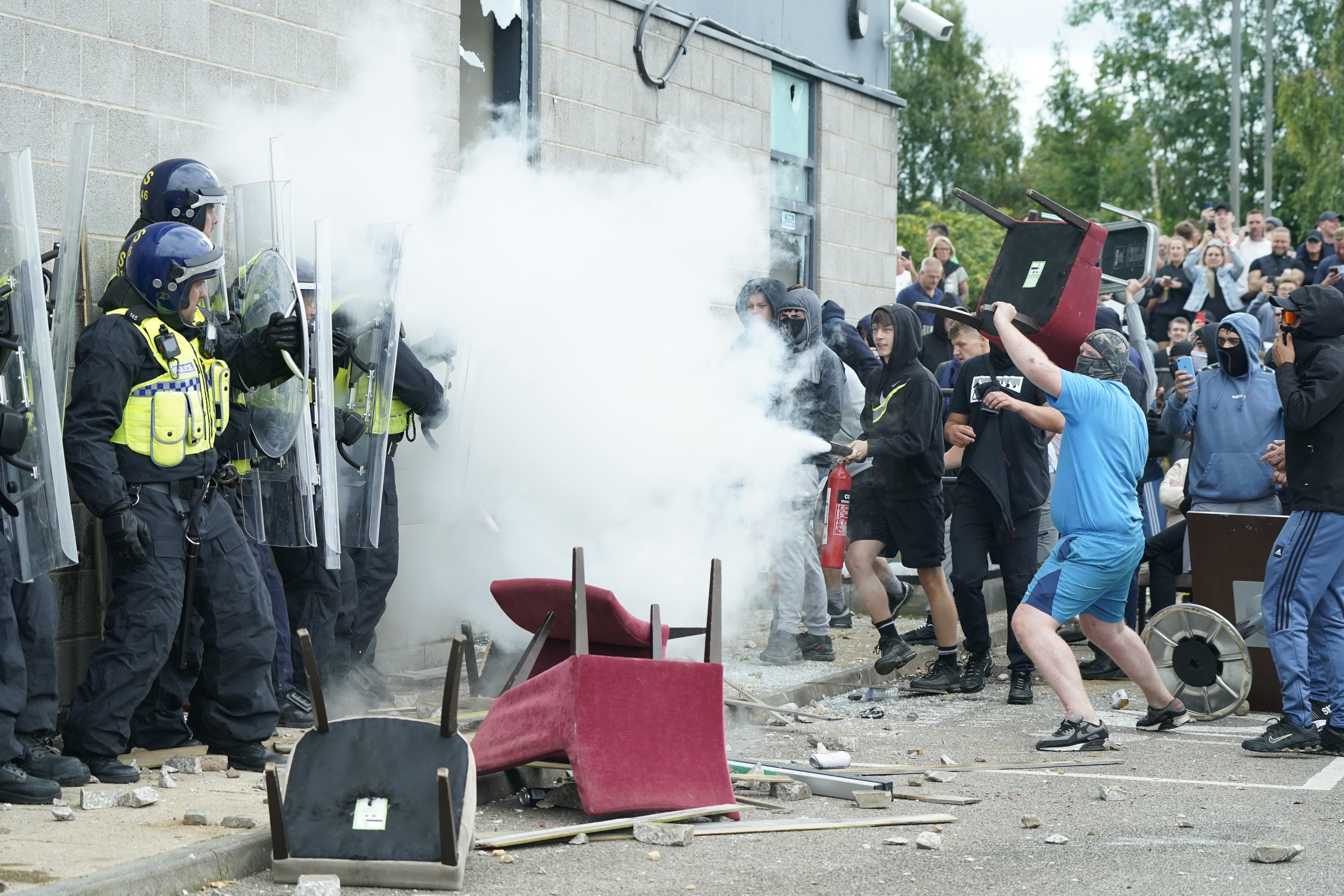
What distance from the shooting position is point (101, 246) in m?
6.41

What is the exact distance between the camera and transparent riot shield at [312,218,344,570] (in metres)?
5.93

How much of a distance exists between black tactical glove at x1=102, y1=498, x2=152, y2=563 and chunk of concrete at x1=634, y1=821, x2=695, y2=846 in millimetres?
1987

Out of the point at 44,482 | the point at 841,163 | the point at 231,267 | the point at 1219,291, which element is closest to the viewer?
the point at 44,482

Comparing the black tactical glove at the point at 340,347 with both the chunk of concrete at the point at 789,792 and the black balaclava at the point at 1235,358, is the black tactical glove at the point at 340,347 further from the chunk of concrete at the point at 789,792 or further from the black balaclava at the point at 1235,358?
the black balaclava at the point at 1235,358

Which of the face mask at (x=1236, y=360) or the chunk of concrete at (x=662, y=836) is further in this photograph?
the face mask at (x=1236, y=360)

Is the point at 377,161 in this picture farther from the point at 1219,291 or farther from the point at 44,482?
the point at 1219,291

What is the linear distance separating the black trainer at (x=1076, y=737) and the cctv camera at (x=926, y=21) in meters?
7.96

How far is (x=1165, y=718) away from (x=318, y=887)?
4.41 m

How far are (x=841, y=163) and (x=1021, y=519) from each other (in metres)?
5.59

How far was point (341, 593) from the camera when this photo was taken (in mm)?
6820

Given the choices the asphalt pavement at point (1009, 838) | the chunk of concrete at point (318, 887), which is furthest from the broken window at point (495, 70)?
the chunk of concrete at point (318, 887)

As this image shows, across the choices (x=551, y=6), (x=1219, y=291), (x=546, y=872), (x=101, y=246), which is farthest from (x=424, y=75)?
(x=1219, y=291)

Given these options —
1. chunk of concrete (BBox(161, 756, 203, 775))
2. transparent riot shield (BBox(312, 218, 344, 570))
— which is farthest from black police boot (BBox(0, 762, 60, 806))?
transparent riot shield (BBox(312, 218, 344, 570))

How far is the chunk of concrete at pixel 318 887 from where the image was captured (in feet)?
13.6
